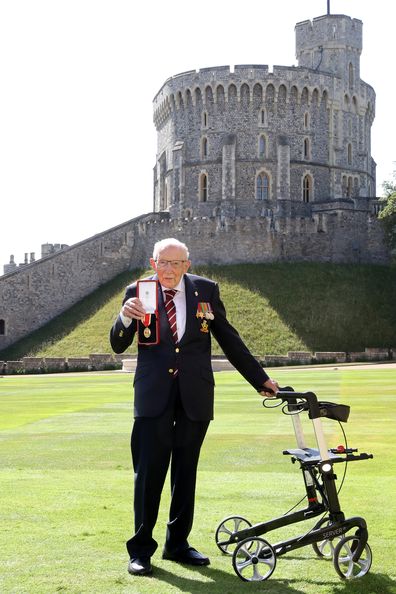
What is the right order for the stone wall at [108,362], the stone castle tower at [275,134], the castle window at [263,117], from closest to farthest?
the stone wall at [108,362] → the stone castle tower at [275,134] → the castle window at [263,117]

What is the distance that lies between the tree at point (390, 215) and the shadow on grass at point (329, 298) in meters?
2.58

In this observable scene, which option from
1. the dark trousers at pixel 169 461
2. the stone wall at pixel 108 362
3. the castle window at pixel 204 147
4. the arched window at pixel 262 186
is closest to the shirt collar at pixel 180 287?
the dark trousers at pixel 169 461

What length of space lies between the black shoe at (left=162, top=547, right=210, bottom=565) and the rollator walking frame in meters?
0.23

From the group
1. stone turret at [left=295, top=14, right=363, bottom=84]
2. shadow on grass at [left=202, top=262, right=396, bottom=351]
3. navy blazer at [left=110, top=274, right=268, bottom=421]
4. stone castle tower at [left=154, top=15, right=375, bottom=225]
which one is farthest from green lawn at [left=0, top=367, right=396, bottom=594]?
stone turret at [left=295, top=14, right=363, bottom=84]

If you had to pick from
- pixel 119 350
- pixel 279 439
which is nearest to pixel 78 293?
pixel 279 439

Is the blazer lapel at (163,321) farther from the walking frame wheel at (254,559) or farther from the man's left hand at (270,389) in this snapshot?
the walking frame wheel at (254,559)

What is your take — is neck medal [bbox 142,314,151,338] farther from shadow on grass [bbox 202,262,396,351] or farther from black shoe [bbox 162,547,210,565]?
shadow on grass [bbox 202,262,396,351]

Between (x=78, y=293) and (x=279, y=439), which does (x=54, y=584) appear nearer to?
(x=279, y=439)

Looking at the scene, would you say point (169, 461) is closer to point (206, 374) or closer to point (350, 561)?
point (206, 374)

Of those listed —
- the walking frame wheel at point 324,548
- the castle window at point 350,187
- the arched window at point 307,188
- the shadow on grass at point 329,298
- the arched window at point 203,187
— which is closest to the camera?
the walking frame wheel at point 324,548

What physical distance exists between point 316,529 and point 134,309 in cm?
217

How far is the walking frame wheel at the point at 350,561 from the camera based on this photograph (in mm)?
6715

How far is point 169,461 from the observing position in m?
7.48

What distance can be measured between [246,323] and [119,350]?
175ft
